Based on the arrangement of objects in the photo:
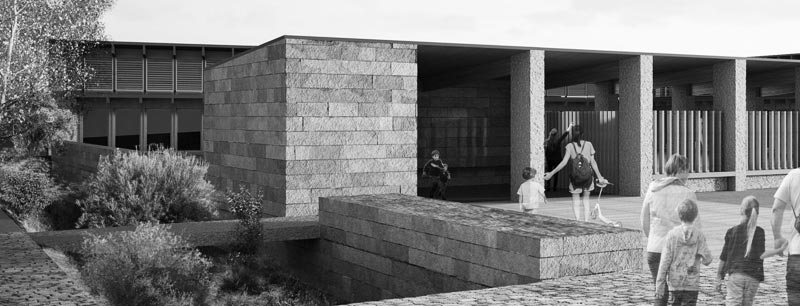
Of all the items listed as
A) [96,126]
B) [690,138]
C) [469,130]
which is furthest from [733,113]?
[96,126]

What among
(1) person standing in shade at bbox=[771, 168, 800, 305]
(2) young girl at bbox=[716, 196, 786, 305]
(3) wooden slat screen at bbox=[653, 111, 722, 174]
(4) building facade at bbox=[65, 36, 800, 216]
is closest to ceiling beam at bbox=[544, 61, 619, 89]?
(4) building facade at bbox=[65, 36, 800, 216]

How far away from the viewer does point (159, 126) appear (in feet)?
122

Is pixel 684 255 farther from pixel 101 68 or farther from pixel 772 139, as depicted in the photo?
pixel 101 68

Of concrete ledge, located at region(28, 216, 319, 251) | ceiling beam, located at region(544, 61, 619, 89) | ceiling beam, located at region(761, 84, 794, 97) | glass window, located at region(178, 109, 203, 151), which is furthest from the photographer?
glass window, located at region(178, 109, 203, 151)

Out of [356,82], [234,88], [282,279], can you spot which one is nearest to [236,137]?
[234,88]

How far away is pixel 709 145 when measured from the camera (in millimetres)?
22812

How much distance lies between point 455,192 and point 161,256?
12.3 m

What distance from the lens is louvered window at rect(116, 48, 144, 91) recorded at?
119ft

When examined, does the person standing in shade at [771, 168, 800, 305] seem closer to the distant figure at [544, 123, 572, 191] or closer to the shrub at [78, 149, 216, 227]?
the shrub at [78, 149, 216, 227]

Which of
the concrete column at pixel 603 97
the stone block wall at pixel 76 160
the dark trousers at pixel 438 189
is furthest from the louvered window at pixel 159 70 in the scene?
the dark trousers at pixel 438 189

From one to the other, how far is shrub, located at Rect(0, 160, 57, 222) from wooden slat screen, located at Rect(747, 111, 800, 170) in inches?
722

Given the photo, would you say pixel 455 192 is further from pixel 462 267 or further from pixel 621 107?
pixel 462 267

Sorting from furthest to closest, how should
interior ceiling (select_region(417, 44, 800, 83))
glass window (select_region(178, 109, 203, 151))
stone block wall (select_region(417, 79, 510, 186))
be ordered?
glass window (select_region(178, 109, 203, 151)) < stone block wall (select_region(417, 79, 510, 186)) < interior ceiling (select_region(417, 44, 800, 83))

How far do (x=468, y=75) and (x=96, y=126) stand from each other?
20.3 m
